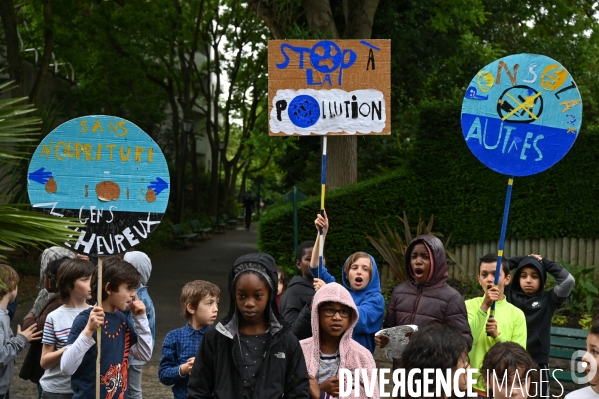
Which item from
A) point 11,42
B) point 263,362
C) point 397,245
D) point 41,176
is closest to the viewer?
point 263,362

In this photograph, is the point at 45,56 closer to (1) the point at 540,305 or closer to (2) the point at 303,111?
(2) the point at 303,111

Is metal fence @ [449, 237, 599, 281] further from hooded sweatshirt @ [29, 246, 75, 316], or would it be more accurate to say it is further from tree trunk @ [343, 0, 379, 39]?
hooded sweatshirt @ [29, 246, 75, 316]

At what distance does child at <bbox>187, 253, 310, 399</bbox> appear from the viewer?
4195 millimetres

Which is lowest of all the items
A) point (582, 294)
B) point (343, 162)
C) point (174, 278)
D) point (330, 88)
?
point (174, 278)

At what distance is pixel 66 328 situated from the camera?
559 centimetres

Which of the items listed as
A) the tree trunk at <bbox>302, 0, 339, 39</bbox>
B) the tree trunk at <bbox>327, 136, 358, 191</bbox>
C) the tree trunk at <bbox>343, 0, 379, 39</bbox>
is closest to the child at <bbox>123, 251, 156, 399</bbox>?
the tree trunk at <bbox>327, 136, 358, 191</bbox>

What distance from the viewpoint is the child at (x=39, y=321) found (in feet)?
20.0

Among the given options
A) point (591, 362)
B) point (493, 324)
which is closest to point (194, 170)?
point (493, 324)

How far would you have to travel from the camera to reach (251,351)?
4234mm

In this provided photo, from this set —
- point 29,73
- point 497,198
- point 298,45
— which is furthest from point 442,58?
point 298,45

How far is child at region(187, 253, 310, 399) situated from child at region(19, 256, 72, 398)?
2.14m

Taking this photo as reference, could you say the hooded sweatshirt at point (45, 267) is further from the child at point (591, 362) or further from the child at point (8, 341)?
the child at point (591, 362)

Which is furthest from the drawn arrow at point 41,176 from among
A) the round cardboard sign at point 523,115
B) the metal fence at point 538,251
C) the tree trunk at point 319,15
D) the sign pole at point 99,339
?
the tree trunk at point 319,15

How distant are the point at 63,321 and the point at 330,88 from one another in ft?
8.85
